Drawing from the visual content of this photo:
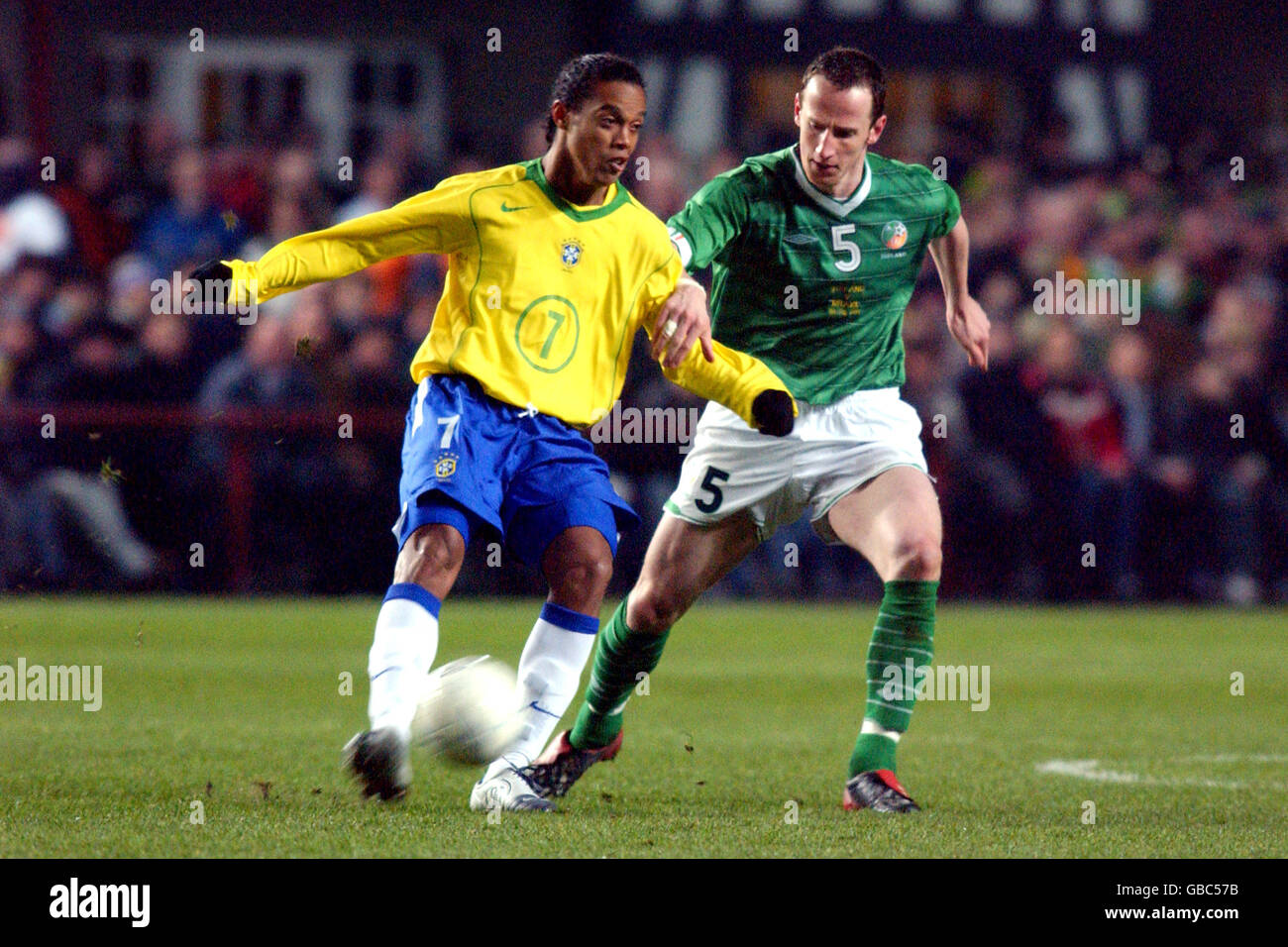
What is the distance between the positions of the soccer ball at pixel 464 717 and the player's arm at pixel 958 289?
2263mm

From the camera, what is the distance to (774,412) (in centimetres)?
593

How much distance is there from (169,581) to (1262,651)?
709 centimetres

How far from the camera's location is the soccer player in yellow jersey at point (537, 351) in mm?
5520

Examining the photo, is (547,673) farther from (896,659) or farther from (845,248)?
(845,248)

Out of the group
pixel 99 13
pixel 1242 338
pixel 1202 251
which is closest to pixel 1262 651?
pixel 1242 338

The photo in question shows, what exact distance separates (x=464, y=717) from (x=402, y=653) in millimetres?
257

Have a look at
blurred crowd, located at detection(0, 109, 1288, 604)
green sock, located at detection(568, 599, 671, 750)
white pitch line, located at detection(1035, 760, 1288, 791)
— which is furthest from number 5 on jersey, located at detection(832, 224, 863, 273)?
blurred crowd, located at detection(0, 109, 1288, 604)

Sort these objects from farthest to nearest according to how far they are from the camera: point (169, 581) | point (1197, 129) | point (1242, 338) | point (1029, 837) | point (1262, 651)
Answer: point (1197, 129), point (1242, 338), point (169, 581), point (1262, 651), point (1029, 837)

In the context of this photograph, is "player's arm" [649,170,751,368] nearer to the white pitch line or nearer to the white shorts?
the white shorts

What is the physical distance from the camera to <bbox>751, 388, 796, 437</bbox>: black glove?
592cm

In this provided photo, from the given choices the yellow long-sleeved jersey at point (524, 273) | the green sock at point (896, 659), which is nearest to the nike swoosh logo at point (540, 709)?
the yellow long-sleeved jersey at point (524, 273)

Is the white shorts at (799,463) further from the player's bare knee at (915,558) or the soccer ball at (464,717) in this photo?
the soccer ball at (464,717)
